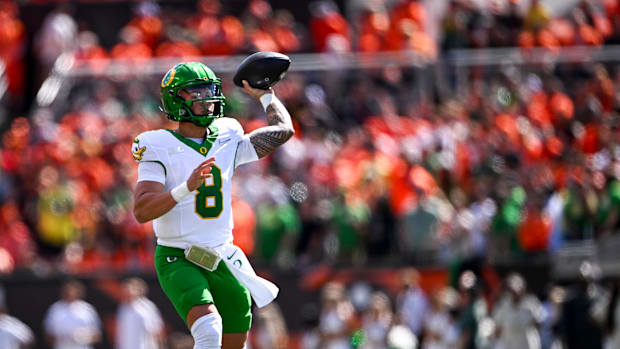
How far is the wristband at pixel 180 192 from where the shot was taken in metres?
6.25

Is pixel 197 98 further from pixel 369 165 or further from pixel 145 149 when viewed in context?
pixel 369 165

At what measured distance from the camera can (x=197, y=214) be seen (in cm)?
661

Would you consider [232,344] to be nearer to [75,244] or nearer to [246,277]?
[246,277]

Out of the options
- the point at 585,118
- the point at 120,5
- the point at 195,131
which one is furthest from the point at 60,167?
the point at 195,131

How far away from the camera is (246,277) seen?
6.75 metres

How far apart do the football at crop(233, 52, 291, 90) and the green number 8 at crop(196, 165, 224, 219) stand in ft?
2.27

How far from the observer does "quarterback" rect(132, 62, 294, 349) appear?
6.47m

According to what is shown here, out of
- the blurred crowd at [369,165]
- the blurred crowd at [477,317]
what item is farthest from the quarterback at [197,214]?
the blurred crowd at [369,165]

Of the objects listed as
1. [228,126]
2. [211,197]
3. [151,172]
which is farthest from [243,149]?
[151,172]

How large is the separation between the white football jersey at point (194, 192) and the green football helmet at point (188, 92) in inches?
4.6

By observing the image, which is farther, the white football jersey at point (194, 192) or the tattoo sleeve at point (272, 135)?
the tattoo sleeve at point (272, 135)

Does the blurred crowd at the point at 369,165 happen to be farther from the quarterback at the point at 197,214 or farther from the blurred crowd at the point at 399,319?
the quarterback at the point at 197,214

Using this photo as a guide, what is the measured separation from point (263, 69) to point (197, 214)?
0.98 meters

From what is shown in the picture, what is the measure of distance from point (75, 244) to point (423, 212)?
4.20 metres
